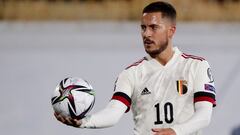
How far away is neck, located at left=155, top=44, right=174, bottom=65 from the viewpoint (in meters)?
4.64

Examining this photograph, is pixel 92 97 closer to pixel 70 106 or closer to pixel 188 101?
pixel 70 106

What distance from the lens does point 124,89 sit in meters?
4.59

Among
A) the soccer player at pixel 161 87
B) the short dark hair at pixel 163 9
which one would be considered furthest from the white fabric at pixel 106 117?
the short dark hair at pixel 163 9

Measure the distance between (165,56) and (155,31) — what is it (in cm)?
18

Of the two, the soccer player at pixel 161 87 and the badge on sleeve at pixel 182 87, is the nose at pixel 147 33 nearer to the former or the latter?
the soccer player at pixel 161 87

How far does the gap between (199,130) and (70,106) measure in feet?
2.43

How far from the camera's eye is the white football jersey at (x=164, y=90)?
14.8 feet

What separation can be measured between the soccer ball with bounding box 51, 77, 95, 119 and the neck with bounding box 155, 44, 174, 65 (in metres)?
0.49

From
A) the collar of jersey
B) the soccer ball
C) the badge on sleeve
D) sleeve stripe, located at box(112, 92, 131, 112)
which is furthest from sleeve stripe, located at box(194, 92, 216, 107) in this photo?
the soccer ball

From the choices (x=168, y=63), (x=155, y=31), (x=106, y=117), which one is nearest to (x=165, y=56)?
(x=168, y=63)

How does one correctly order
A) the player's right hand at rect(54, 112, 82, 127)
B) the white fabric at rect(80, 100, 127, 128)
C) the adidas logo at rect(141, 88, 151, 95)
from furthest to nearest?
the adidas logo at rect(141, 88, 151, 95)
the white fabric at rect(80, 100, 127, 128)
the player's right hand at rect(54, 112, 82, 127)

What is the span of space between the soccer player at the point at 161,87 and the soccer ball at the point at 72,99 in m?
0.08

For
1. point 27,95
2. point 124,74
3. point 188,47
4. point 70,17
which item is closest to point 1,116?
point 27,95

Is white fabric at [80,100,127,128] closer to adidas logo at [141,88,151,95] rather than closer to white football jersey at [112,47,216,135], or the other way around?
white football jersey at [112,47,216,135]
